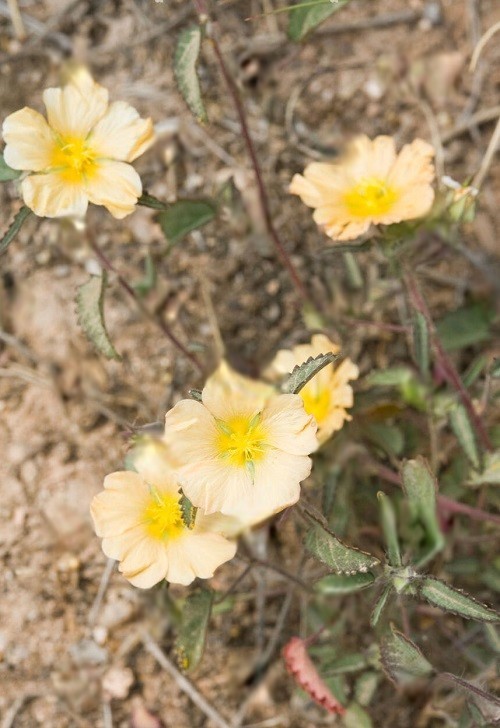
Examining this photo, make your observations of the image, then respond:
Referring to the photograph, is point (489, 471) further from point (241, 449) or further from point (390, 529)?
point (241, 449)

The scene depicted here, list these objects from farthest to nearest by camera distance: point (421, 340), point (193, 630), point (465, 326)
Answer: point (465, 326)
point (421, 340)
point (193, 630)

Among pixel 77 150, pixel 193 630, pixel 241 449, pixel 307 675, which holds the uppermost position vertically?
pixel 77 150

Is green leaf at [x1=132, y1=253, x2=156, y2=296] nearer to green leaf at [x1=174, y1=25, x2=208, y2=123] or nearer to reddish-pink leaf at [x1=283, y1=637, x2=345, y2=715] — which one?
green leaf at [x1=174, y1=25, x2=208, y2=123]

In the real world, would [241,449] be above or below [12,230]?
below

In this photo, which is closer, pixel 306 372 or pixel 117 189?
pixel 306 372

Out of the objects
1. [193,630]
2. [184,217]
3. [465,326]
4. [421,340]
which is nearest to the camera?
[193,630]

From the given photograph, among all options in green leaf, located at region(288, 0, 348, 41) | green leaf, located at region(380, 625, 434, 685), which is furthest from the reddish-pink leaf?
green leaf, located at region(288, 0, 348, 41)

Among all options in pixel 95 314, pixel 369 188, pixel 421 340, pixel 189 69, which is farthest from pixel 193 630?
pixel 189 69

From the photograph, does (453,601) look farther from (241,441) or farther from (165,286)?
(165,286)
